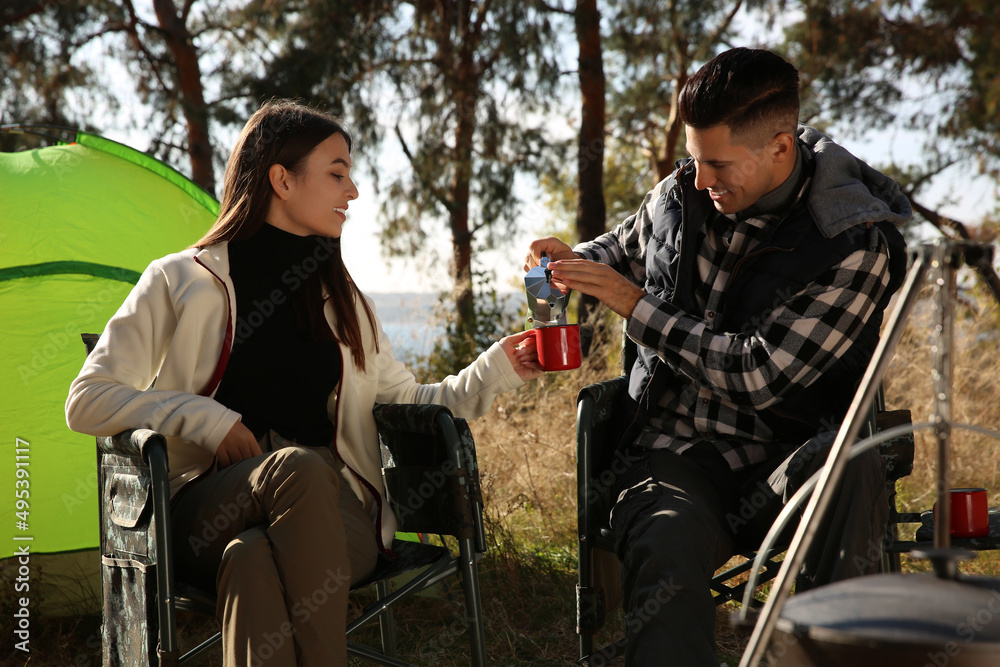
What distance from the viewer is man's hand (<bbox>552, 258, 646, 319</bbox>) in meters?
2.02

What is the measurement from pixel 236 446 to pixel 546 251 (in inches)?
35.4

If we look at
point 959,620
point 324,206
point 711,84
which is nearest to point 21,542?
point 324,206

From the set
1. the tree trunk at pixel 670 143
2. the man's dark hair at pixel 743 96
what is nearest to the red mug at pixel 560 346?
the man's dark hair at pixel 743 96

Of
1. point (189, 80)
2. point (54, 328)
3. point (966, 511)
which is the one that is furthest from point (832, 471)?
point (189, 80)

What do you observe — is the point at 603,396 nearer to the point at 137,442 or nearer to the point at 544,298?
the point at 544,298

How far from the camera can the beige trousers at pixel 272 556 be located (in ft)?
5.19

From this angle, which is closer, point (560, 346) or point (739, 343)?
point (739, 343)

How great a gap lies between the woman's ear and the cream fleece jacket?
197mm

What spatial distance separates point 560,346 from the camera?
2.11 meters

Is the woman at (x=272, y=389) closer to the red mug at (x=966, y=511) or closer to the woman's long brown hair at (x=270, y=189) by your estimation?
the woman's long brown hair at (x=270, y=189)

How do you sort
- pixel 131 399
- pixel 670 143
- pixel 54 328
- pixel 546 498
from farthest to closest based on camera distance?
pixel 670 143 < pixel 546 498 < pixel 54 328 < pixel 131 399

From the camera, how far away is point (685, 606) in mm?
1687

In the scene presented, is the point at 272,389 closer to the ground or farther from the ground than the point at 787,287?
closer to the ground

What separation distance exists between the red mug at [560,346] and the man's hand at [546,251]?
0.21 metres
